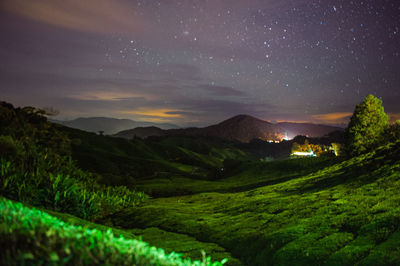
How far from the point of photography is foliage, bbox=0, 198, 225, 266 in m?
4.22

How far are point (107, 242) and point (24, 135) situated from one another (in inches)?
1072

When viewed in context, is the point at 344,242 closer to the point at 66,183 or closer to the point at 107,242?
the point at 107,242

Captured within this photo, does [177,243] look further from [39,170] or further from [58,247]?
[58,247]

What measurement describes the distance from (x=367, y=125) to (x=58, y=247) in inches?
2737

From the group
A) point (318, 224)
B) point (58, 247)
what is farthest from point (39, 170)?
point (318, 224)

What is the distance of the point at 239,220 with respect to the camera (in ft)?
84.4

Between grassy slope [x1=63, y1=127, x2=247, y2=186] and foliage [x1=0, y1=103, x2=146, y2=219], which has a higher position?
foliage [x1=0, y1=103, x2=146, y2=219]

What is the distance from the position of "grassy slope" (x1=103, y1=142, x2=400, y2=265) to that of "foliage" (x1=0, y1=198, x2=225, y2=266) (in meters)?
12.4

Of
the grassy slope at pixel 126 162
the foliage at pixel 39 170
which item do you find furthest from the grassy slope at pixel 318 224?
the grassy slope at pixel 126 162

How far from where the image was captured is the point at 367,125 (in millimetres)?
59906

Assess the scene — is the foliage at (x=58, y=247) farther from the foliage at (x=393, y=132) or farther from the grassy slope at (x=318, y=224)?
the foliage at (x=393, y=132)

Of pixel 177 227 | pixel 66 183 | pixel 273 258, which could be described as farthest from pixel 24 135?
pixel 273 258

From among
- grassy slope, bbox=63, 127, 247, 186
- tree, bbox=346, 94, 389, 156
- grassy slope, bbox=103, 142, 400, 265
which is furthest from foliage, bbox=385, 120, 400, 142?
grassy slope, bbox=63, 127, 247, 186

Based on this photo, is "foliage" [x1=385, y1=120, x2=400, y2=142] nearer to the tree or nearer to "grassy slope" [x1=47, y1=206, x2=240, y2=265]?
the tree
